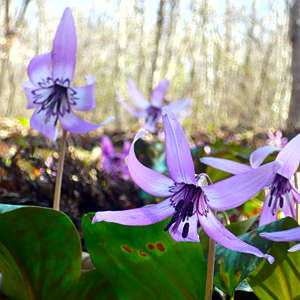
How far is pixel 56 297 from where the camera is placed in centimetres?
68

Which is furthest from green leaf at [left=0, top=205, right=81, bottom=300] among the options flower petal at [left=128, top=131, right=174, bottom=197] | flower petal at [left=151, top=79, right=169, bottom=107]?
flower petal at [left=151, top=79, right=169, bottom=107]

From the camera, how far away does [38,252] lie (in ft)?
2.04

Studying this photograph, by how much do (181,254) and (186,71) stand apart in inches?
810

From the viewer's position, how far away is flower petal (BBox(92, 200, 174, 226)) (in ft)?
1.97

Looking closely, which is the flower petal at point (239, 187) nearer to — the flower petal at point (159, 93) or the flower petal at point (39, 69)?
the flower petal at point (39, 69)

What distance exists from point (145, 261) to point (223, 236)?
5.2 inches

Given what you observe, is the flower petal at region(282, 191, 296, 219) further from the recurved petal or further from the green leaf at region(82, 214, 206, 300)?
the recurved petal

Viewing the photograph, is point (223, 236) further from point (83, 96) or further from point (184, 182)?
point (83, 96)

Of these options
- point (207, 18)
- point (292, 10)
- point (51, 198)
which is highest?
point (207, 18)

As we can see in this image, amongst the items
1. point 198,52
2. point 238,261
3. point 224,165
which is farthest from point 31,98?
point 198,52

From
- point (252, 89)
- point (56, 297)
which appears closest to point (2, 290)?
point (56, 297)

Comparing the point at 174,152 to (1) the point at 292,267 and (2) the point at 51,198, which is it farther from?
(2) the point at 51,198

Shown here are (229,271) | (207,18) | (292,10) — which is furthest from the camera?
(207,18)

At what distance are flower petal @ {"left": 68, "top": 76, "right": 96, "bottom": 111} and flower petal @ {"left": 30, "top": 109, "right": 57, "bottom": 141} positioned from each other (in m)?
0.08
